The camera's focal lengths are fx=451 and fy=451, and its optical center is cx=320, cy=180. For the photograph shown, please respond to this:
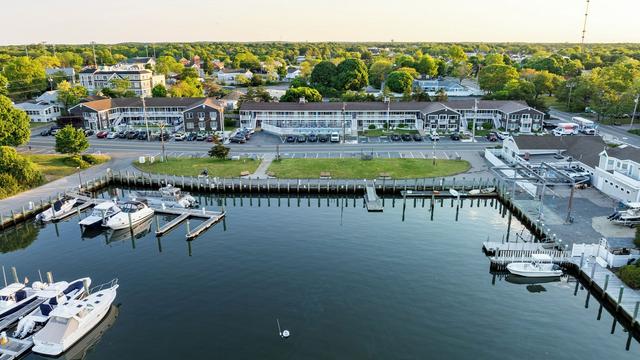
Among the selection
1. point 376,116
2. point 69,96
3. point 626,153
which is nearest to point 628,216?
point 626,153

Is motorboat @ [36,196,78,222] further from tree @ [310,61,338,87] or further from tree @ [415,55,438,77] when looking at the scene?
tree @ [415,55,438,77]

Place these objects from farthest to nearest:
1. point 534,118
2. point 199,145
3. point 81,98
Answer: point 81,98, point 534,118, point 199,145

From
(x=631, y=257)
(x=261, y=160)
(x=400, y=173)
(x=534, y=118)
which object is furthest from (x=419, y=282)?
(x=534, y=118)

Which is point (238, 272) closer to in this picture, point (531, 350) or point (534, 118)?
point (531, 350)

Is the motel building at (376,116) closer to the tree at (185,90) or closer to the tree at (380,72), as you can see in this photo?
the tree at (185,90)

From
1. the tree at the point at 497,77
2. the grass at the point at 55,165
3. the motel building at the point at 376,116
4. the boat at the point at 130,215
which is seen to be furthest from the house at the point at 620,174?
the tree at the point at 497,77

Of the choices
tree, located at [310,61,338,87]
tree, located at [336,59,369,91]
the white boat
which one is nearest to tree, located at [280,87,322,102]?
tree, located at [336,59,369,91]
